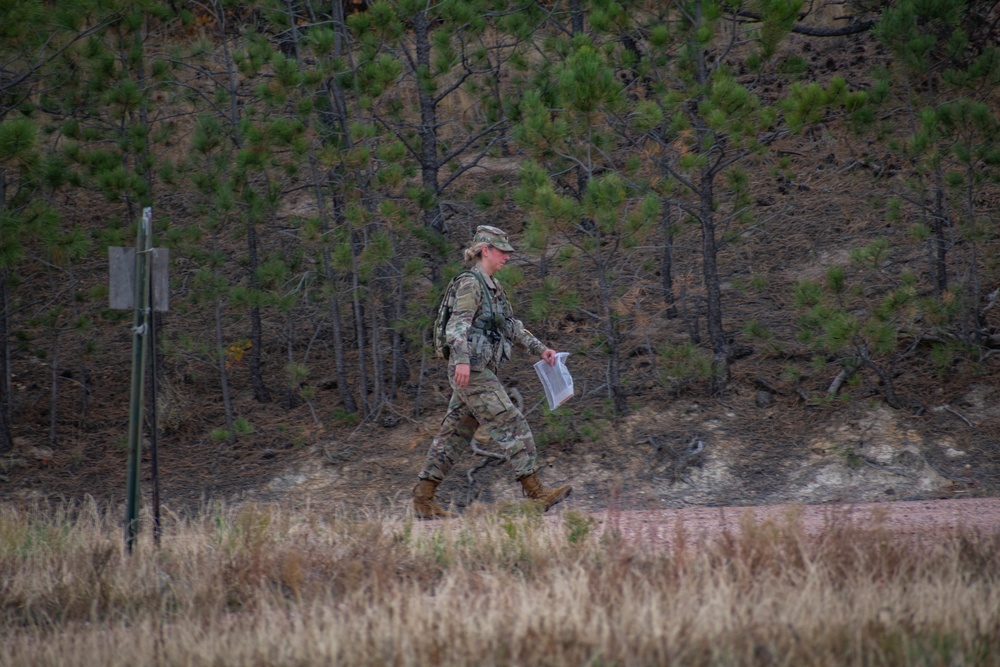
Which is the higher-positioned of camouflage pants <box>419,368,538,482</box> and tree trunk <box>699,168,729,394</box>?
tree trunk <box>699,168,729,394</box>

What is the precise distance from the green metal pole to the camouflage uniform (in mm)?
2058

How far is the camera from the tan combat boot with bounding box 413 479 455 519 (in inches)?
296

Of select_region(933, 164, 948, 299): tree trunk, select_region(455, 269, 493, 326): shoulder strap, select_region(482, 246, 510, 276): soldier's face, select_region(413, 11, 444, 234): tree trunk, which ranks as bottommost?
select_region(455, 269, 493, 326): shoulder strap

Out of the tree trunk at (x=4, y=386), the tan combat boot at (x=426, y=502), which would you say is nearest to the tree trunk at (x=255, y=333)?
the tree trunk at (x=4, y=386)

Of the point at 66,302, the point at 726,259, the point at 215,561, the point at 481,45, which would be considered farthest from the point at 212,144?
the point at 726,259

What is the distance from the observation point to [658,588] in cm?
499

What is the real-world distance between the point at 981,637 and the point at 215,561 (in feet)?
12.9

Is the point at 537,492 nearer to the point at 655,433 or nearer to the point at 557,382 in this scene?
the point at 557,382

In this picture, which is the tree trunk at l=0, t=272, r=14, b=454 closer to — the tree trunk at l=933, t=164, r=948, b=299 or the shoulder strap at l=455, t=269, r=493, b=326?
the shoulder strap at l=455, t=269, r=493, b=326

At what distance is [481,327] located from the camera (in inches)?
288

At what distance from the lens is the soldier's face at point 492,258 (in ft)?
24.0

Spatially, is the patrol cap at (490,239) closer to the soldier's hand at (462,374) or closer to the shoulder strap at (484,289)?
the shoulder strap at (484,289)

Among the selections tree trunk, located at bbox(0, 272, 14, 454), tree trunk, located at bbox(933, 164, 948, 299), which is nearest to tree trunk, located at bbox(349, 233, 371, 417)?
tree trunk, located at bbox(0, 272, 14, 454)

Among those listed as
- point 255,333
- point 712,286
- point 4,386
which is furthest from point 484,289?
point 4,386
